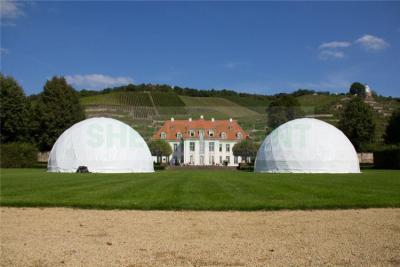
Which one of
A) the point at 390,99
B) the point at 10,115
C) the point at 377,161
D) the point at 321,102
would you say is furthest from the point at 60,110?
the point at 390,99

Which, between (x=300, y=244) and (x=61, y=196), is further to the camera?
(x=61, y=196)

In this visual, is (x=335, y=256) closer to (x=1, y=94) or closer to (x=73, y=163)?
(x=73, y=163)

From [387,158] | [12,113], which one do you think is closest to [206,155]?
[12,113]

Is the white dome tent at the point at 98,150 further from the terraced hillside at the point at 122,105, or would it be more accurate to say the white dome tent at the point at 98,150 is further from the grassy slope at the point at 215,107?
the grassy slope at the point at 215,107

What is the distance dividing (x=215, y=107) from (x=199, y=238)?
378 feet

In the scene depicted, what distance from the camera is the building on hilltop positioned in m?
89.9

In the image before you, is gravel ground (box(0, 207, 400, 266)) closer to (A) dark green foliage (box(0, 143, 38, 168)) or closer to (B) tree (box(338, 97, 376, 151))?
(A) dark green foliage (box(0, 143, 38, 168))

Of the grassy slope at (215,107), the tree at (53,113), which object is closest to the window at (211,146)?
the grassy slope at (215,107)

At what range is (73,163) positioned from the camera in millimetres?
37375

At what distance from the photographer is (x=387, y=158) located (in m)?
48.6

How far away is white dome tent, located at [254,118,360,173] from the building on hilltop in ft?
166

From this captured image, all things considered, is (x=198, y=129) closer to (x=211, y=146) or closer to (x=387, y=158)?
(x=211, y=146)

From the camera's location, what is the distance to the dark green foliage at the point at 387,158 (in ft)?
154

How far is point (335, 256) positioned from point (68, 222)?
6440 millimetres
